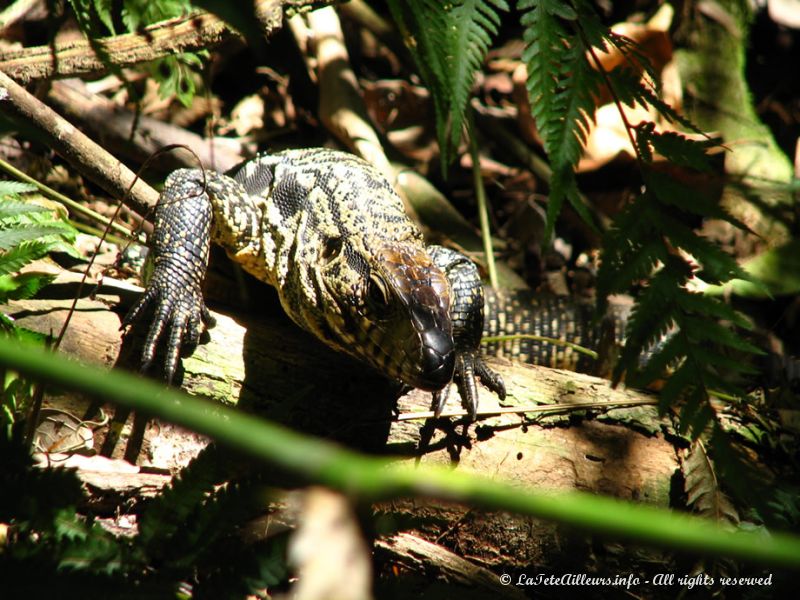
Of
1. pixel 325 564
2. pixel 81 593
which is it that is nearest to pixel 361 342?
pixel 81 593

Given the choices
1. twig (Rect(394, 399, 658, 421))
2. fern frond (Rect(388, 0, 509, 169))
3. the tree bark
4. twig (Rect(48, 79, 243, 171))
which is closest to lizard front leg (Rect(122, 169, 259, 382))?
the tree bark

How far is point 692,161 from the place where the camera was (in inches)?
99.9

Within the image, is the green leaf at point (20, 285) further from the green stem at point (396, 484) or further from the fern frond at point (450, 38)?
the green stem at point (396, 484)

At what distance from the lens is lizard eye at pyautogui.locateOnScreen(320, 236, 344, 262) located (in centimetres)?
340

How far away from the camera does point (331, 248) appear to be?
345 centimetres

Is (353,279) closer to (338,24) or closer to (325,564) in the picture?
(325,564)

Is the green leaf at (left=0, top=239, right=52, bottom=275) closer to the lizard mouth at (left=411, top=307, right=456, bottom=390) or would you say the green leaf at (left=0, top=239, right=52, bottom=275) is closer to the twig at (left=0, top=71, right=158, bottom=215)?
the twig at (left=0, top=71, right=158, bottom=215)

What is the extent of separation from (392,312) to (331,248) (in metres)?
0.69

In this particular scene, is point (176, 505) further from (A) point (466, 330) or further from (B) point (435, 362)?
(A) point (466, 330)

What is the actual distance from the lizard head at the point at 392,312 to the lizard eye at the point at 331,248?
27mm

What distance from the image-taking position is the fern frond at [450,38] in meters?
2.56

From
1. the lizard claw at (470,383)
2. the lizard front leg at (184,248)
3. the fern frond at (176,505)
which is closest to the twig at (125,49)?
the lizard front leg at (184,248)

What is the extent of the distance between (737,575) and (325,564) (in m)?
2.57

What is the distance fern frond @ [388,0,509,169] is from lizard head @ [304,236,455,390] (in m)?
0.66
